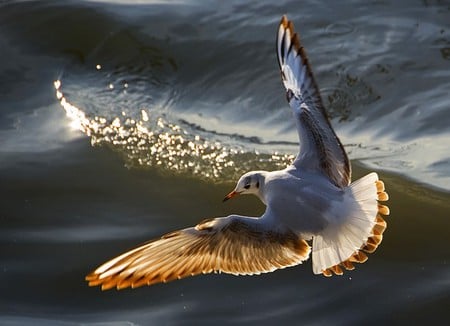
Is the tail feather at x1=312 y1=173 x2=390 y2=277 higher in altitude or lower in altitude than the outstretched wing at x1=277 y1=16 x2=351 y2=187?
lower

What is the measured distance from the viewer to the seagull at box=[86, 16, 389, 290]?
17.0 ft

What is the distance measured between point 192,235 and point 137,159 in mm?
2890

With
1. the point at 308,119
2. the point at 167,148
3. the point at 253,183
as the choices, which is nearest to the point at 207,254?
the point at 253,183

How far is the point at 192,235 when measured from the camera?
5266mm

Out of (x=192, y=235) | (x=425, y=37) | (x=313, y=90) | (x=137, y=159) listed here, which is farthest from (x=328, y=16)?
(x=192, y=235)

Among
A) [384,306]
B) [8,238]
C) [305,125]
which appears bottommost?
[384,306]

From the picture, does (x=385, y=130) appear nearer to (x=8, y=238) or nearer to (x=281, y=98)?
(x=281, y=98)

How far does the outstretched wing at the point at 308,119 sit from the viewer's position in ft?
19.3

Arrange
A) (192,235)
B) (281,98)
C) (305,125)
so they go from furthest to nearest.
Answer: (281,98)
(305,125)
(192,235)

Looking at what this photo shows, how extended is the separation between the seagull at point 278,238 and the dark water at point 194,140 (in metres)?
0.78

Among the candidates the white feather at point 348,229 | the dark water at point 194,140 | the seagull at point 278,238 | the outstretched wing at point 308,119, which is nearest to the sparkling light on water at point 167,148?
the dark water at point 194,140

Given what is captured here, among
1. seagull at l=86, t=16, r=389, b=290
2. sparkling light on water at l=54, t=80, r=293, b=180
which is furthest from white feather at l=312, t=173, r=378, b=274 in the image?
sparkling light on water at l=54, t=80, r=293, b=180

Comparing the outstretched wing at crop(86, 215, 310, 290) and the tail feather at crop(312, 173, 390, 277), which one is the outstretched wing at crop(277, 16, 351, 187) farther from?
the outstretched wing at crop(86, 215, 310, 290)

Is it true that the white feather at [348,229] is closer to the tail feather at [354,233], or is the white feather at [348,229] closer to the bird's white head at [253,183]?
the tail feather at [354,233]
